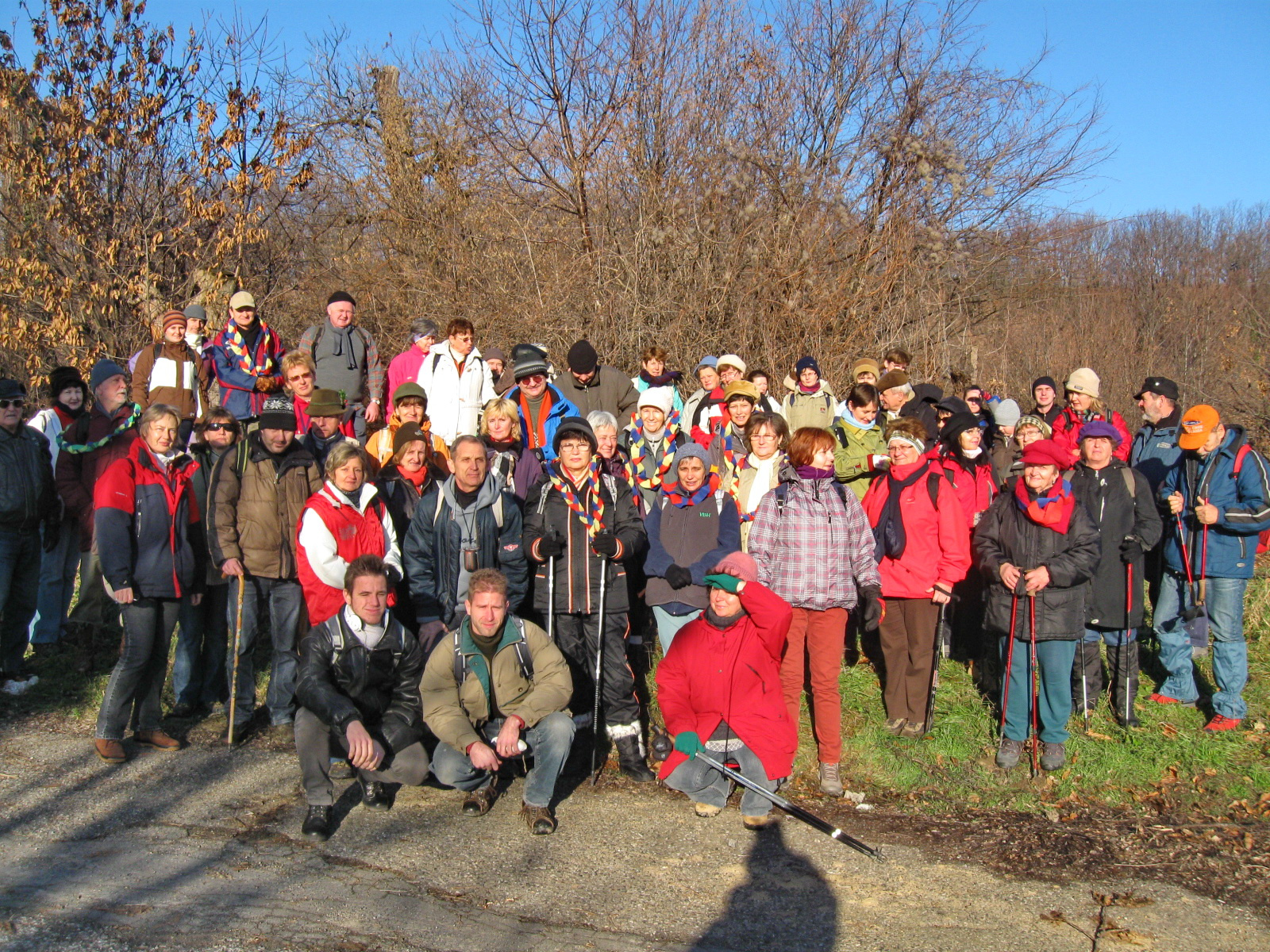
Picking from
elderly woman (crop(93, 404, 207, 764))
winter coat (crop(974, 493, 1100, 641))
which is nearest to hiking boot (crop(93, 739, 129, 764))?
elderly woman (crop(93, 404, 207, 764))

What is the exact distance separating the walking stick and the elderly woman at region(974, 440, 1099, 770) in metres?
4.76

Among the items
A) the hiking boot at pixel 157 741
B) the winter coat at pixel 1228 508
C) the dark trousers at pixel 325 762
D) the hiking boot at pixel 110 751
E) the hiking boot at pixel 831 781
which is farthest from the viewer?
the winter coat at pixel 1228 508

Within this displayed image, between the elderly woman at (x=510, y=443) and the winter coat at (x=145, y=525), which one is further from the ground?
the elderly woman at (x=510, y=443)

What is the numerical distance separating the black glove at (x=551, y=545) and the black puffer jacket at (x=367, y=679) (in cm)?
93

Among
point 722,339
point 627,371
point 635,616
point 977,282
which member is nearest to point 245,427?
point 635,616

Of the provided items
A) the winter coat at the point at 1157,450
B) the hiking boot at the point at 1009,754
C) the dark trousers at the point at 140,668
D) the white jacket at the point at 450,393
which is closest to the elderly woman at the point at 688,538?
the hiking boot at the point at 1009,754

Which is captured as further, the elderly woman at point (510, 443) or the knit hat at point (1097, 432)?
the elderly woman at point (510, 443)

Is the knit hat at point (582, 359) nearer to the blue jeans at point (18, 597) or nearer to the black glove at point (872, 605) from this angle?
the black glove at point (872, 605)

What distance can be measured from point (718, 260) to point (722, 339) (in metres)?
1.00

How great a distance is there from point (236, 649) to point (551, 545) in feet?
7.35

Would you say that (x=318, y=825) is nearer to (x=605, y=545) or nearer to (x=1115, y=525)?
(x=605, y=545)

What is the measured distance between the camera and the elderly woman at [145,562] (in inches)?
237

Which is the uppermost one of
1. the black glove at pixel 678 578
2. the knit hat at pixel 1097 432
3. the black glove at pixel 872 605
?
the knit hat at pixel 1097 432

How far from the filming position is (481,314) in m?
12.7
